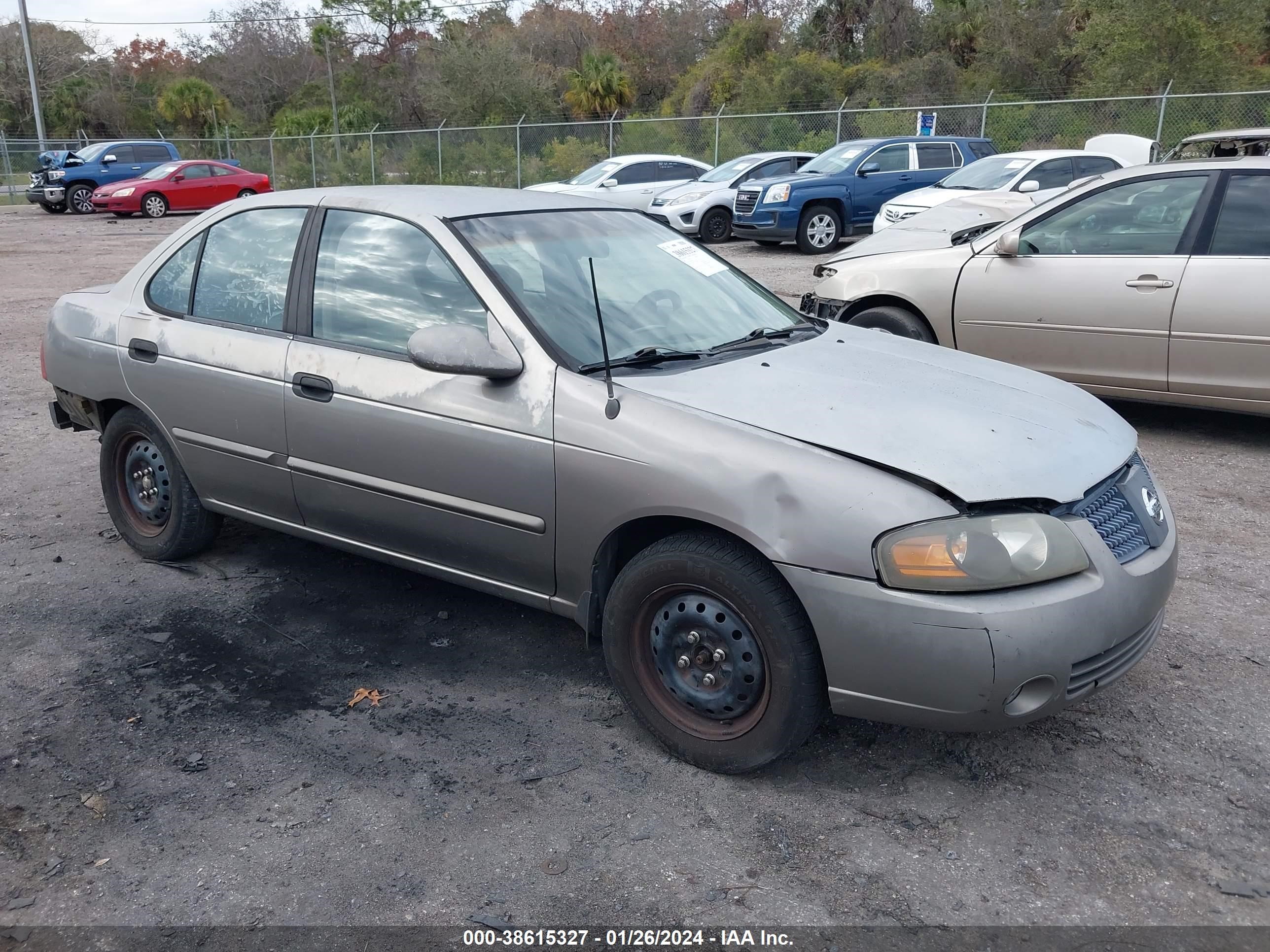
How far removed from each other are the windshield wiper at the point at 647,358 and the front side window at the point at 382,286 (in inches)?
16.1

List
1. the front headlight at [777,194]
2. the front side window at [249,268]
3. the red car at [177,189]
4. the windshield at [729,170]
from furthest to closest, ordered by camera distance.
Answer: the red car at [177,189]
the windshield at [729,170]
the front headlight at [777,194]
the front side window at [249,268]

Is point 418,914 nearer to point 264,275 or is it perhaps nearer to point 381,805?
point 381,805

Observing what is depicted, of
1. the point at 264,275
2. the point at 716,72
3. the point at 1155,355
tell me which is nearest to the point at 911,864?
the point at 264,275

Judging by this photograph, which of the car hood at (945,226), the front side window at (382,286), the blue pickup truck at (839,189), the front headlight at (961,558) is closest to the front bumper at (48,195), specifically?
the blue pickup truck at (839,189)

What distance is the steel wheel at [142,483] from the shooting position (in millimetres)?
4602

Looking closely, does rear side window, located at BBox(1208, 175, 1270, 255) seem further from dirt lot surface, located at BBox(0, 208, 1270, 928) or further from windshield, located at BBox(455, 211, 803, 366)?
windshield, located at BBox(455, 211, 803, 366)

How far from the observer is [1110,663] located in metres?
2.86

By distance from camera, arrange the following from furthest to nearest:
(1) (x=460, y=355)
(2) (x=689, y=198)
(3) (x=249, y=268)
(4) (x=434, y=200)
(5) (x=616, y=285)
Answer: (2) (x=689, y=198)
(3) (x=249, y=268)
(4) (x=434, y=200)
(5) (x=616, y=285)
(1) (x=460, y=355)

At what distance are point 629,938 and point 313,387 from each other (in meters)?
2.23

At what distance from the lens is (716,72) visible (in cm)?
4303

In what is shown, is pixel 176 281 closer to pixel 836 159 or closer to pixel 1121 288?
pixel 1121 288

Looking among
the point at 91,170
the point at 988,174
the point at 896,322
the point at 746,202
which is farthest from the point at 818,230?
the point at 91,170

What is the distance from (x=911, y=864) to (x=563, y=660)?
151 centimetres

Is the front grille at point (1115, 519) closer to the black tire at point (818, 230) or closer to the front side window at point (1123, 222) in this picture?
the front side window at point (1123, 222)
